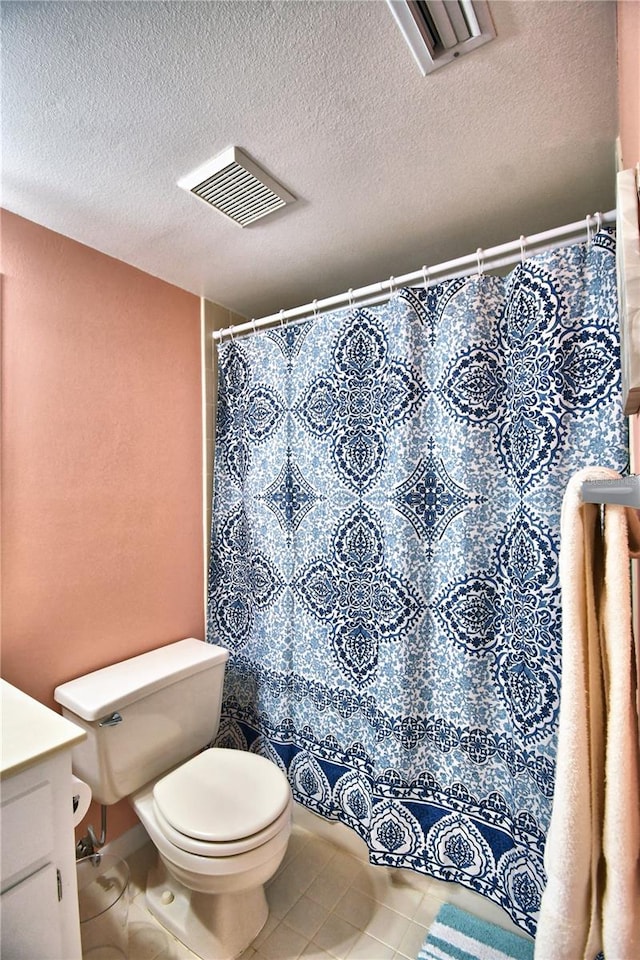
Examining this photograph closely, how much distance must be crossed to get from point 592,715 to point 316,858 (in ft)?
5.49

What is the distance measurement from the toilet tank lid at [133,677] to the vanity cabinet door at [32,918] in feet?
1.54

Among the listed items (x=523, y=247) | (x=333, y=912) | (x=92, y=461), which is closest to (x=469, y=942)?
(x=333, y=912)

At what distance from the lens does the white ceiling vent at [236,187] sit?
1.22 metres

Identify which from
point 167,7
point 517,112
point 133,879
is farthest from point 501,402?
point 133,879

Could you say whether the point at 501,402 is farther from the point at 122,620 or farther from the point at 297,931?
the point at 297,931

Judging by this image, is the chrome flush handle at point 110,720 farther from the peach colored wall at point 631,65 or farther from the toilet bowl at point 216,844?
the peach colored wall at point 631,65

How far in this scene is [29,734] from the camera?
3.40 feet

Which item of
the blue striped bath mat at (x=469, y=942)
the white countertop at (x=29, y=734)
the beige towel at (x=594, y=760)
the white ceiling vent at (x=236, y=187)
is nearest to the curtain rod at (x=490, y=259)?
the white ceiling vent at (x=236, y=187)

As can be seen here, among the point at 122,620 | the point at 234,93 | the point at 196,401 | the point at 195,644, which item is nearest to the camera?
the point at 234,93

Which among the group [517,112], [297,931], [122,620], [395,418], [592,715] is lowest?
[297,931]

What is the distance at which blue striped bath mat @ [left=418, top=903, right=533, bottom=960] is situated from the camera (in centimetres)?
136

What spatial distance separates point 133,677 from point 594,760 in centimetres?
146

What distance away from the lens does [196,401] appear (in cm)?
206

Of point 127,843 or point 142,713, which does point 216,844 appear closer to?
point 142,713
